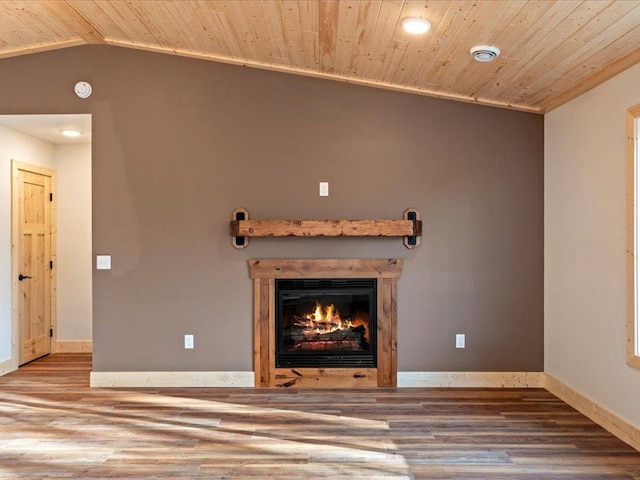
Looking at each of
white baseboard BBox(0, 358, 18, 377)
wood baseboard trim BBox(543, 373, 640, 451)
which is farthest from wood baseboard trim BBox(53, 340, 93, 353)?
wood baseboard trim BBox(543, 373, 640, 451)

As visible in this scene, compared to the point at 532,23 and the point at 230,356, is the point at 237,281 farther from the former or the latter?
the point at 532,23

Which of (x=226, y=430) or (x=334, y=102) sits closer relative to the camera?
(x=226, y=430)

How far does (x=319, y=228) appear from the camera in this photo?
4.30 meters

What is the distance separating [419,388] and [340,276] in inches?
46.7

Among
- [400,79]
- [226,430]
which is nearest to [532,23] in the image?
[400,79]

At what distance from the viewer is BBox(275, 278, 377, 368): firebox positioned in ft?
14.6

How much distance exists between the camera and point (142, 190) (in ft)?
14.5

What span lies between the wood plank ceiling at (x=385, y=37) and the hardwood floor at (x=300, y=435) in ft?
8.01

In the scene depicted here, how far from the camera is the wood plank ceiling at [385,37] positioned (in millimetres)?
2832

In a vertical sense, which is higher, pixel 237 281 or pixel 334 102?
pixel 334 102

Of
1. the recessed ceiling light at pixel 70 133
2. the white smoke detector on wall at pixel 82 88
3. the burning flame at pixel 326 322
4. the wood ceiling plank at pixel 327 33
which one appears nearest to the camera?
the wood ceiling plank at pixel 327 33

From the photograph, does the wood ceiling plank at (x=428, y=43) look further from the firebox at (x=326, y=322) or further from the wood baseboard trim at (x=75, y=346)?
the wood baseboard trim at (x=75, y=346)

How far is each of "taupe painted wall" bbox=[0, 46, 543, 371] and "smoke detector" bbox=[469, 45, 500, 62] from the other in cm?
106

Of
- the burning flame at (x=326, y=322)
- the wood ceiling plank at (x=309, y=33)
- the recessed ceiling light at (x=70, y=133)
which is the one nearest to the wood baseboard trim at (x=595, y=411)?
the burning flame at (x=326, y=322)
